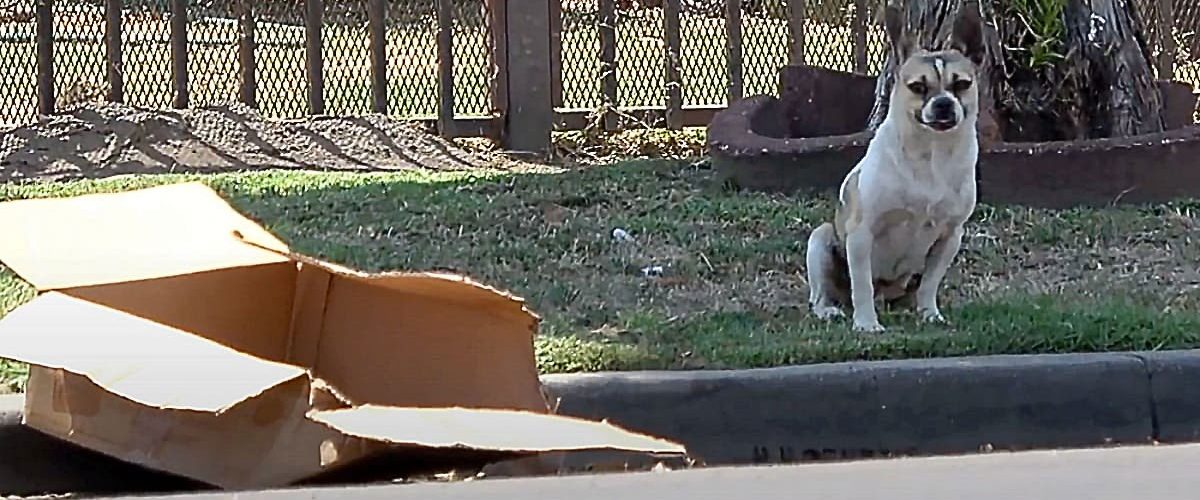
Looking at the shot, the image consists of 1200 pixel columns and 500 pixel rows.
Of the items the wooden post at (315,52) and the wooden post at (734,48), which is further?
the wooden post at (734,48)

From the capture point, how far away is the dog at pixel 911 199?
15.2 feet

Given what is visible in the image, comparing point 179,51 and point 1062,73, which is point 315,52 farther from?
point 1062,73

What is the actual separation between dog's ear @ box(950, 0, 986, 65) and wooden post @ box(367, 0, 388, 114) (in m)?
3.52

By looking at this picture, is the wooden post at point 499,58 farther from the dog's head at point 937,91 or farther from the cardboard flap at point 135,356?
the cardboard flap at point 135,356

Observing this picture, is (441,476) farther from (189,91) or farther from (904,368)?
(189,91)

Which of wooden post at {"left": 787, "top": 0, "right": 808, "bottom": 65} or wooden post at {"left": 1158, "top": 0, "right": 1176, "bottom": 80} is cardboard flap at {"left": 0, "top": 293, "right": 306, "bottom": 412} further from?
wooden post at {"left": 1158, "top": 0, "right": 1176, "bottom": 80}

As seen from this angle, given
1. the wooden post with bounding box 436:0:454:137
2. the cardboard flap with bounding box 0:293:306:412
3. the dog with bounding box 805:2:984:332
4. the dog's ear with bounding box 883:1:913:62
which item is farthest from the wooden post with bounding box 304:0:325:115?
the cardboard flap with bounding box 0:293:306:412

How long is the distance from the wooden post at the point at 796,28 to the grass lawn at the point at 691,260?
241cm

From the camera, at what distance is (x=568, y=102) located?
9211 mm

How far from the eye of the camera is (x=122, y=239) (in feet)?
9.88

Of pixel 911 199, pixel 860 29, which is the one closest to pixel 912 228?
pixel 911 199

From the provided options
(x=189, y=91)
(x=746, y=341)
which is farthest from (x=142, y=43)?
(x=746, y=341)

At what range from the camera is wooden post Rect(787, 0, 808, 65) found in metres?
9.39

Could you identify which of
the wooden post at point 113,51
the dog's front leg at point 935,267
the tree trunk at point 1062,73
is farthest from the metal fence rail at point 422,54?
the dog's front leg at point 935,267
